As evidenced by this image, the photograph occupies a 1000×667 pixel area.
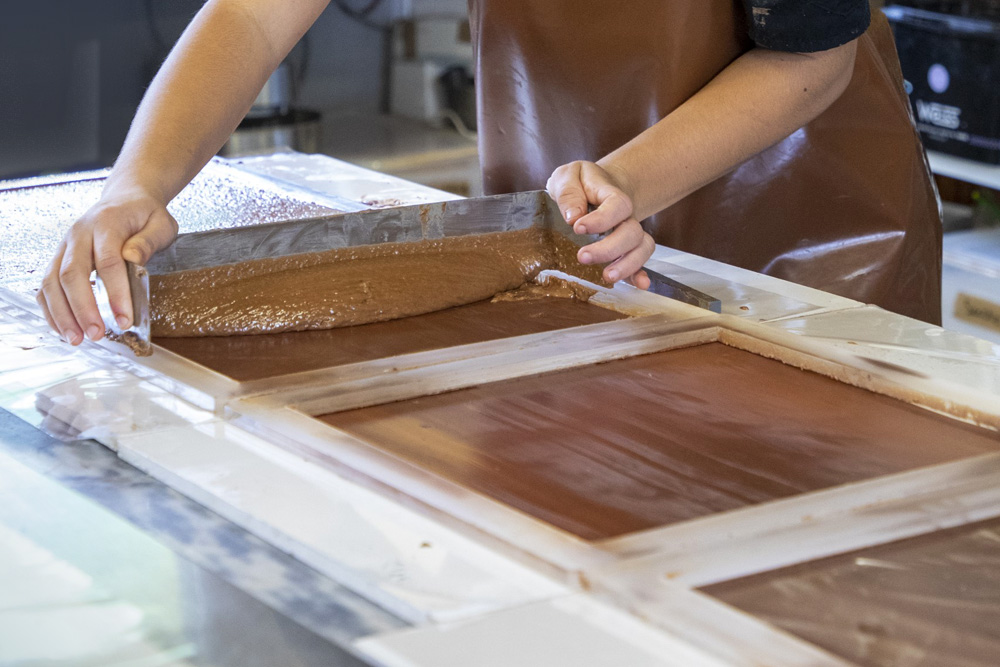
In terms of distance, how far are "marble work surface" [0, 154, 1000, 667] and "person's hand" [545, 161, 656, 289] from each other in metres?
0.25

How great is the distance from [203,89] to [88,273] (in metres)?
0.35

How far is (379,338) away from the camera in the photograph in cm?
101

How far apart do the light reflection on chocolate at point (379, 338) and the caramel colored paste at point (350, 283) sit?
11 mm

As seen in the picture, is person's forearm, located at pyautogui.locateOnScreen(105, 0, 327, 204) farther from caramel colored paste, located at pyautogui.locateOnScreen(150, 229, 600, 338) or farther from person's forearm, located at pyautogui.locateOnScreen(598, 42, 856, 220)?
person's forearm, located at pyautogui.locateOnScreen(598, 42, 856, 220)

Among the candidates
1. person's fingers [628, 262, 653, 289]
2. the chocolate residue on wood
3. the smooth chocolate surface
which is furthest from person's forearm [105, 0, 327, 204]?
the smooth chocolate surface

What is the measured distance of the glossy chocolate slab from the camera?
0.94 metres

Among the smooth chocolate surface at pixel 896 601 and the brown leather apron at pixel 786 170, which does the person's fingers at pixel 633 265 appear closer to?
the brown leather apron at pixel 786 170

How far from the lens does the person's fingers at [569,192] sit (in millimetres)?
1059

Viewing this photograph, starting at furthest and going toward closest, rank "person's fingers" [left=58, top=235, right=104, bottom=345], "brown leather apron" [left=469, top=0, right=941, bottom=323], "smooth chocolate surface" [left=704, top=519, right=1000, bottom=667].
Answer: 1. "brown leather apron" [left=469, top=0, right=941, bottom=323]
2. "person's fingers" [left=58, top=235, right=104, bottom=345]
3. "smooth chocolate surface" [left=704, top=519, right=1000, bottom=667]

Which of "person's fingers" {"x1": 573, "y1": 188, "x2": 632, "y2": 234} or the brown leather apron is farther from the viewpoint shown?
the brown leather apron

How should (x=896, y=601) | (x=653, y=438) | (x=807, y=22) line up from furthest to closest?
(x=807, y=22) → (x=653, y=438) → (x=896, y=601)

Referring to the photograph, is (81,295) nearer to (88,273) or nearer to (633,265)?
(88,273)

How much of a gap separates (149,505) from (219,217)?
0.68 m

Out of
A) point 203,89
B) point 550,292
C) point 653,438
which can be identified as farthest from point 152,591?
point 203,89
